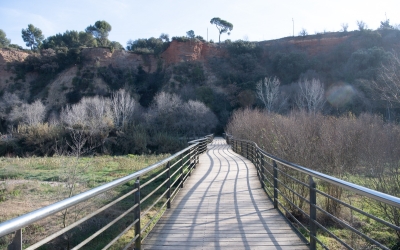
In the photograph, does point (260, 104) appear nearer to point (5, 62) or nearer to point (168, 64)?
point (168, 64)

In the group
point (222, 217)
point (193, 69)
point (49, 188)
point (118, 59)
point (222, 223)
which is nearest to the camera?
point (222, 223)

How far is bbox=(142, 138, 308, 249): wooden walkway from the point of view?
14.5 ft

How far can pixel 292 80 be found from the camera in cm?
5872

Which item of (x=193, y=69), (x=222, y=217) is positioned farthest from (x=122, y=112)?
(x=222, y=217)

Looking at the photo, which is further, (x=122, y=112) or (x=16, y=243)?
(x=122, y=112)

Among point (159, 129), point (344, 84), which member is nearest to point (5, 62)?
point (159, 129)

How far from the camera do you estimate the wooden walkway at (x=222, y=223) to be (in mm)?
4426

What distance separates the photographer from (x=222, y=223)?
5.42m

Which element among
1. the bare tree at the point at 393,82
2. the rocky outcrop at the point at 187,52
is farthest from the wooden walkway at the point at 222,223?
the rocky outcrop at the point at 187,52

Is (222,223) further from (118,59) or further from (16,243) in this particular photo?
(118,59)

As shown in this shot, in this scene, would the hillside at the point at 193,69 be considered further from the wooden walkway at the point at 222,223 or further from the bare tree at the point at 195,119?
the wooden walkway at the point at 222,223

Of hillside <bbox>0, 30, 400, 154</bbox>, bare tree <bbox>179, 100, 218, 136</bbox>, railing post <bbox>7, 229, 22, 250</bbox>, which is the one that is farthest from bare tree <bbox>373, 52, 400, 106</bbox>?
hillside <bbox>0, 30, 400, 154</bbox>

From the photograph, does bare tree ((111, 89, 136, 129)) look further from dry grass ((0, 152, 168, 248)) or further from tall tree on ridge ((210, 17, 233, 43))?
tall tree on ridge ((210, 17, 233, 43))

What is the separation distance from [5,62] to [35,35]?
2699cm
